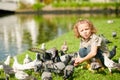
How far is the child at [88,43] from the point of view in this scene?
31.0 ft

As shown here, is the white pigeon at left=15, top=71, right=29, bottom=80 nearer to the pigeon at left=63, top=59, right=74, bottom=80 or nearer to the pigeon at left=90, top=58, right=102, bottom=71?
the pigeon at left=63, top=59, right=74, bottom=80

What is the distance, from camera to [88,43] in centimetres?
969

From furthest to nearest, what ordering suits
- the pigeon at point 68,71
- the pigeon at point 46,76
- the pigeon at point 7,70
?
the pigeon at point 7,70 → the pigeon at point 68,71 → the pigeon at point 46,76

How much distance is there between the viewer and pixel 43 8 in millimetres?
68500

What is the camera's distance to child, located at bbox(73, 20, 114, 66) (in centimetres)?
944

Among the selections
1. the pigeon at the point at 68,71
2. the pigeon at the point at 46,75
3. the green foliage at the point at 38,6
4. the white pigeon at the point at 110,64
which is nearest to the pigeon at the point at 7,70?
the pigeon at the point at 46,75

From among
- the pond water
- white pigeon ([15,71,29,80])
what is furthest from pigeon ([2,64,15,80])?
the pond water

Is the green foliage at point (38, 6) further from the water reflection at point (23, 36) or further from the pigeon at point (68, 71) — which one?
the pigeon at point (68, 71)

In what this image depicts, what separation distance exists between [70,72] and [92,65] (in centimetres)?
66

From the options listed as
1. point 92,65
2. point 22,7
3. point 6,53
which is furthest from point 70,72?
point 22,7

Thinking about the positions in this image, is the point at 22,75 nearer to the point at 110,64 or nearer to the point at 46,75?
the point at 46,75

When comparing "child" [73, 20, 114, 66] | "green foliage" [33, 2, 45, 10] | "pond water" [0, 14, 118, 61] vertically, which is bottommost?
"green foliage" [33, 2, 45, 10]

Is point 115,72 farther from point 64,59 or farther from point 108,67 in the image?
point 64,59

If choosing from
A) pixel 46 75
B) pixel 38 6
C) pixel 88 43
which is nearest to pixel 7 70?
pixel 46 75
